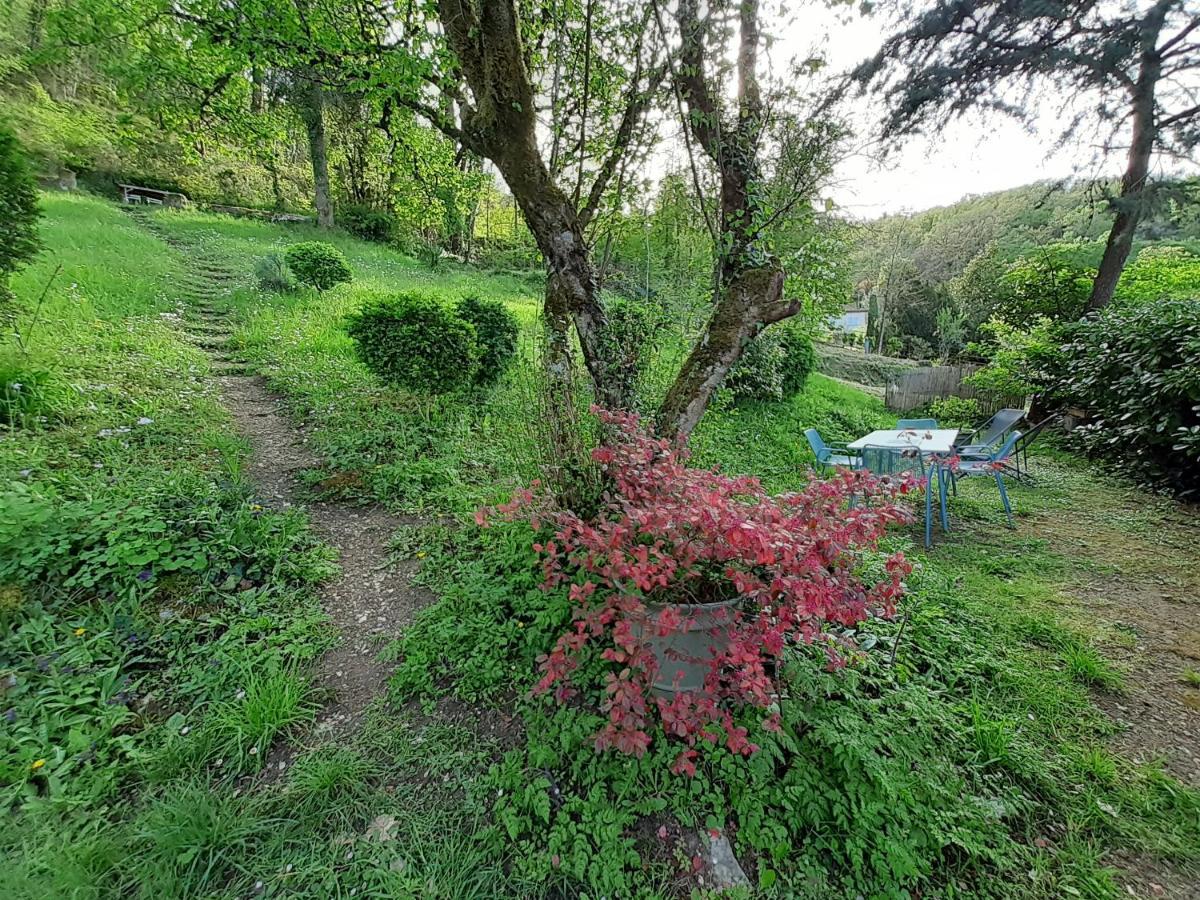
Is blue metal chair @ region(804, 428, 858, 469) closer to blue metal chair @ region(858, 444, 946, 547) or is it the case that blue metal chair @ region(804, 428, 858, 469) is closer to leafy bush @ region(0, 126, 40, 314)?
blue metal chair @ region(858, 444, 946, 547)

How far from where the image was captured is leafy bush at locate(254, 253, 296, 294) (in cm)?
889

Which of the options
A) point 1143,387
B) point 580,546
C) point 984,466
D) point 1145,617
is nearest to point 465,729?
point 580,546

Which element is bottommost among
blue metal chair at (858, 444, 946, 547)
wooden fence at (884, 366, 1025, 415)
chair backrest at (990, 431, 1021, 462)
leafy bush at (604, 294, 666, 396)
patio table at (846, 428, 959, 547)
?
wooden fence at (884, 366, 1025, 415)

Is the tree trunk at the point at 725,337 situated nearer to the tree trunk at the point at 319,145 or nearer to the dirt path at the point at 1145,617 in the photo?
the dirt path at the point at 1145,617

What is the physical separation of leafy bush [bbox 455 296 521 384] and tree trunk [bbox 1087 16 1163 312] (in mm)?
7678

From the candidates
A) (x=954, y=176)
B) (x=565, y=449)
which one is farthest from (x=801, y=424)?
(x=565, y=449)

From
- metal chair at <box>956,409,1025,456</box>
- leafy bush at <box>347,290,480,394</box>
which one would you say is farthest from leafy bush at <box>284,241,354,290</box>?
metal chair at <box>956,409,1025,456</box>

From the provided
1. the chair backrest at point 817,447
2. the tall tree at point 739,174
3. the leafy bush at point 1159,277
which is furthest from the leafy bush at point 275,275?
the leafy bush at point 1159,277

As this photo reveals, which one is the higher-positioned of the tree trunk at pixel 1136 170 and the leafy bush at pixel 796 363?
the tree trunk at pixel 1136 170

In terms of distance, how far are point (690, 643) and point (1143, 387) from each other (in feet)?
24.0

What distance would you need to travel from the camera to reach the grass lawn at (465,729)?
152 cm

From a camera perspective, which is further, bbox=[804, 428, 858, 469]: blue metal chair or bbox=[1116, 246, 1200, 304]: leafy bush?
bbox=[1116, 246, 1200, 304]: leafy bush

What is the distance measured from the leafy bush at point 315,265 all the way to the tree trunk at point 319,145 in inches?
296

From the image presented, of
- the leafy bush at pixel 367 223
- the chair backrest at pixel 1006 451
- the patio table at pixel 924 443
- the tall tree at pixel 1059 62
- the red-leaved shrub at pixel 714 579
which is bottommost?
the patio table at pixel 924 443
